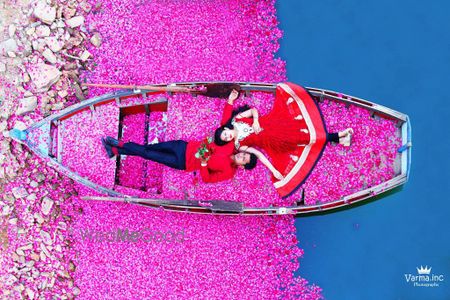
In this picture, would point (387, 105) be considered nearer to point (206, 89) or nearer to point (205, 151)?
point (206, 89)

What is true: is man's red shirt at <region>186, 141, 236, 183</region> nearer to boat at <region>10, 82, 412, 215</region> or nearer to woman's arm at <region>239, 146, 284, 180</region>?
woman's arm at <region>239, 146, 284, 180</region>

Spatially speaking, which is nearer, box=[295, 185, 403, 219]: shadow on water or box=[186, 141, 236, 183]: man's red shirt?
box=[186, 141, 236, 183]: man's red shirt

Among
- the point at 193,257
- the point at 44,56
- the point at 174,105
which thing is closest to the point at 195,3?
the point at 174,105

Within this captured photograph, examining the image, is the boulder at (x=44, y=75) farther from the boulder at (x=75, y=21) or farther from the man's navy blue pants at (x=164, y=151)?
the man's navy blue pants at (x=164, y=151)

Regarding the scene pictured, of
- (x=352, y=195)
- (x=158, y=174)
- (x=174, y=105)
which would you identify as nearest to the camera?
(x=352, y=195)

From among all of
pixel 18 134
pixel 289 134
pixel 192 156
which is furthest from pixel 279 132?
pixel 18 134

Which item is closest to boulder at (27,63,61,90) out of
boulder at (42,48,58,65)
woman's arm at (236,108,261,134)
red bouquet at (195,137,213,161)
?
boulder at (42,48,58,65)

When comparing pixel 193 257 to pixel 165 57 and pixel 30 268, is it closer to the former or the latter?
pixel 30 268
